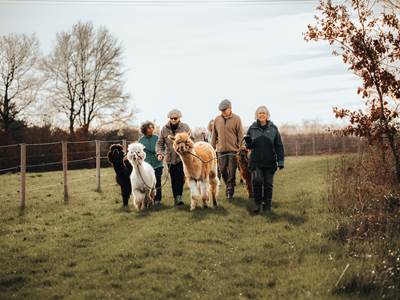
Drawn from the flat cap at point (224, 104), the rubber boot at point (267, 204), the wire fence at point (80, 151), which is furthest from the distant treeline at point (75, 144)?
the rubber boot at point (267, 204)

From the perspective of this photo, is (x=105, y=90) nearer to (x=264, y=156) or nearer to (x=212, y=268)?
(x=264, y=156)

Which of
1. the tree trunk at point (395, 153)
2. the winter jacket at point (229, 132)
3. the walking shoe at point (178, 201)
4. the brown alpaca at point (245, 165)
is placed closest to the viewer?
the tree trunk at point (395, 153)

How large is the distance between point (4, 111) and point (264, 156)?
34.1m

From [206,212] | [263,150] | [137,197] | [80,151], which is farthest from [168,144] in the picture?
[80,151]

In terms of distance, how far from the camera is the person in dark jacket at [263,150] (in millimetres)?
10070

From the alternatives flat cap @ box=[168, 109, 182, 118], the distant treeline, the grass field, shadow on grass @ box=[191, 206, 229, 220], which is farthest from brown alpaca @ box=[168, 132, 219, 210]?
the distant treeline

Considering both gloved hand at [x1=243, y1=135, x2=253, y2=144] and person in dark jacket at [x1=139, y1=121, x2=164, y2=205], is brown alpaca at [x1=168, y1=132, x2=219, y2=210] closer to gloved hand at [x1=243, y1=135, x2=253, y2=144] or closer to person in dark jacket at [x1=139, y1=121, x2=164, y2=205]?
gloved hand at [x1=243, y1=135, x2=253, y2=144]

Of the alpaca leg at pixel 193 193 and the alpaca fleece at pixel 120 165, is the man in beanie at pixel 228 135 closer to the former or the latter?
the alpaca leg at pixel 193 193

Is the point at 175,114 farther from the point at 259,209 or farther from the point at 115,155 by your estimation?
the point at 259,209

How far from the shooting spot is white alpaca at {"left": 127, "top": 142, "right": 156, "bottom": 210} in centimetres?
1081

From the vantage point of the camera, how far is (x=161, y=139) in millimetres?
11453

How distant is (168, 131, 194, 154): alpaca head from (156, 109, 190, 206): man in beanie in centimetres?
78

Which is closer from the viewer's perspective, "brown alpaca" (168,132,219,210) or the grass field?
the grass field

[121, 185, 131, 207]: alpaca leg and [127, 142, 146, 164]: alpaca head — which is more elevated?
[127, 142, 146, 164]: alpaca head
